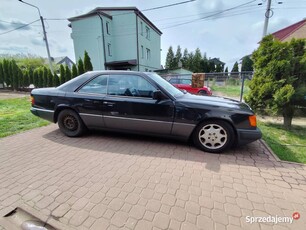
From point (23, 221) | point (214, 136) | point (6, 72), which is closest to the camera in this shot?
point (23, 221)

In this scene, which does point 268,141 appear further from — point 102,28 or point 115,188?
point 102,28

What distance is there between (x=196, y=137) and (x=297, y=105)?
3458 millimetres

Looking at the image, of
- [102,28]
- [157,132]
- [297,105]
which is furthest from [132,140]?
[102,28]

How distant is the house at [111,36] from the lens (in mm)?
19580

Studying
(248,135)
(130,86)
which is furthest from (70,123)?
(248,135)

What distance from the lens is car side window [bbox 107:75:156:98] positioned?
3.48m

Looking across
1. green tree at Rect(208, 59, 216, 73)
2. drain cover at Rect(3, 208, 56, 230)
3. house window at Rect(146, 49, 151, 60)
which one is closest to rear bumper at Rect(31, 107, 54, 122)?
drain cover at Rect(3, 208, 56, 230)

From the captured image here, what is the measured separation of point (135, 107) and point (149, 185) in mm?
1575

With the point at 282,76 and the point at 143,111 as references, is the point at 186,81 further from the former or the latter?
the point at 143,111

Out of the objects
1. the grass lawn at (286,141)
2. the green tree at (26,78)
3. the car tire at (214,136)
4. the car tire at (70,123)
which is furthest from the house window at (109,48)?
the car tire at (214,136)

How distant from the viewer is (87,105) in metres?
3.73

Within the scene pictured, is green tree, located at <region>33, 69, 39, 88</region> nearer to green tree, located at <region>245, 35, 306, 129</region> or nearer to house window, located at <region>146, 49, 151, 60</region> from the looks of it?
house window, located at <region>146, 49, 151, 60</region>

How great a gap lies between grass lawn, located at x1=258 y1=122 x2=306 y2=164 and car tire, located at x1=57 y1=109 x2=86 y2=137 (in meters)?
4.13

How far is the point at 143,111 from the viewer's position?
3414 mm
